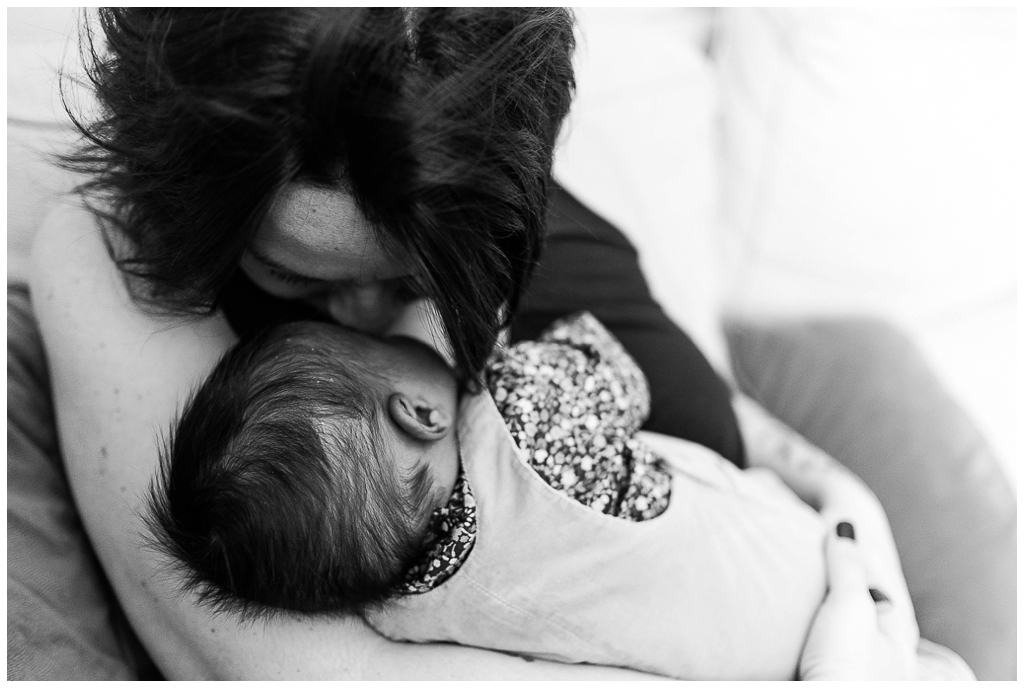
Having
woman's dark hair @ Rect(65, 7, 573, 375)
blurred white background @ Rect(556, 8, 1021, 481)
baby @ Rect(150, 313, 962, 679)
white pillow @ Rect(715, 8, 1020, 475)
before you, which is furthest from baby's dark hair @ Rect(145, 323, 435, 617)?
white pillow @ Rect(715, 8, 1020, 475)

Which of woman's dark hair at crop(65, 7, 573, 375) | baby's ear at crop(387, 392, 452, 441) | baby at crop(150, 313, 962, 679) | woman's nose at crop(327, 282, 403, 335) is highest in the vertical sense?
woman's dark hair at crop(65, 7, 573, 375)

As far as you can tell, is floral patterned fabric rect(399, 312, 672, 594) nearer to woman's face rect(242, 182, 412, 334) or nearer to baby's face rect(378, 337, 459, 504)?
baby's face rect(378, 337, 459, 504)

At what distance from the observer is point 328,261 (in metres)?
0.62

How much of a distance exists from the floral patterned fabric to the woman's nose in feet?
0.44

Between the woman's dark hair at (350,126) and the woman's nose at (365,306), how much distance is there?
12 centimetres

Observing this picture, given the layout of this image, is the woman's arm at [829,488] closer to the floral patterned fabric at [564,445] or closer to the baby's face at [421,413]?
the floral patterned fabric at [564,445]

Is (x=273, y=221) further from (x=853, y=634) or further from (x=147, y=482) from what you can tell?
(x=853, y=634)

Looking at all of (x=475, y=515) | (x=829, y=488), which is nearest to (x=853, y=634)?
(x=829, y=488)

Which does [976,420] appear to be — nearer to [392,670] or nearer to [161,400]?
[392,670]

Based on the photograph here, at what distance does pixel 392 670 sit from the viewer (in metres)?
0.70

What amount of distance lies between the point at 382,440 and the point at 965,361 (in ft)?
3.73

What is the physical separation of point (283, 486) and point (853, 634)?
0.62 m

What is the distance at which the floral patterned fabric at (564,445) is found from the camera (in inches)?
28.8

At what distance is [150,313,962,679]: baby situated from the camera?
640 millimetres
